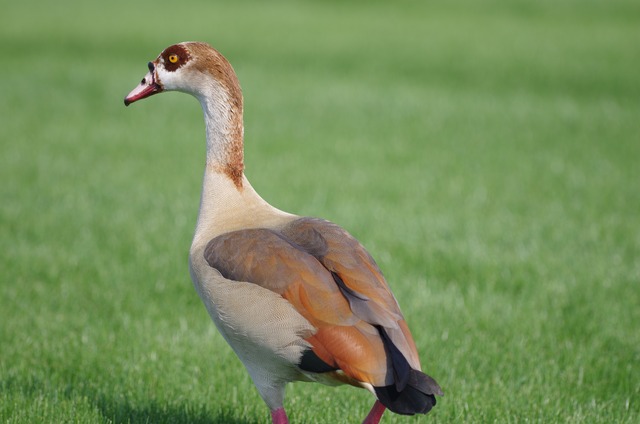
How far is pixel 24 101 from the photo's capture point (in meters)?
17.5

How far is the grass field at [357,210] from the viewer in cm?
564

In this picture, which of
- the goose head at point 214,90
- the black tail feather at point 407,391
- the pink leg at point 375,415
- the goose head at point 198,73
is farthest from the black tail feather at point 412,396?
the goose head at point 198,73

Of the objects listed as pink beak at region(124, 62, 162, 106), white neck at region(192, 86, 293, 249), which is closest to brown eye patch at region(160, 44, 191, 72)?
pink beak at region(124, 62, 162, 106)

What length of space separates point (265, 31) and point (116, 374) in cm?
2337

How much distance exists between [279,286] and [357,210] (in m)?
A: 6.52

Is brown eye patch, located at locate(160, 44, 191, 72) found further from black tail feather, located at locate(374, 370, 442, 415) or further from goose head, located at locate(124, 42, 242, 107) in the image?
black tail feather, located at locate(374, 370, 442, 415)

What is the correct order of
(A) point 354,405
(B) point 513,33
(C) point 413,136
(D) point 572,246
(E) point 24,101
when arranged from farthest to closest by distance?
1. (B) point 513,33
2. (E) point 24,101
3. (C) point 413,136
4. (D) point 572,246
5. (A) point 354,405

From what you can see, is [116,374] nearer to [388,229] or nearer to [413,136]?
[388,229]

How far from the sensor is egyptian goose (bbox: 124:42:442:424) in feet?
12.2

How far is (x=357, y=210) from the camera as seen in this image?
34.4 feet

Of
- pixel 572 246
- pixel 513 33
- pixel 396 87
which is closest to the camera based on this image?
pixel 572 246

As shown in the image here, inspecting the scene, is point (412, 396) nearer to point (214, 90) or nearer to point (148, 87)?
point (214, 90)

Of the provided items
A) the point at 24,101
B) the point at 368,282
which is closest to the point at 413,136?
the point at 24,101

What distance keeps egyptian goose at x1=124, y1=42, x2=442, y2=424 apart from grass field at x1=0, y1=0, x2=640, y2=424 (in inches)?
43.7
